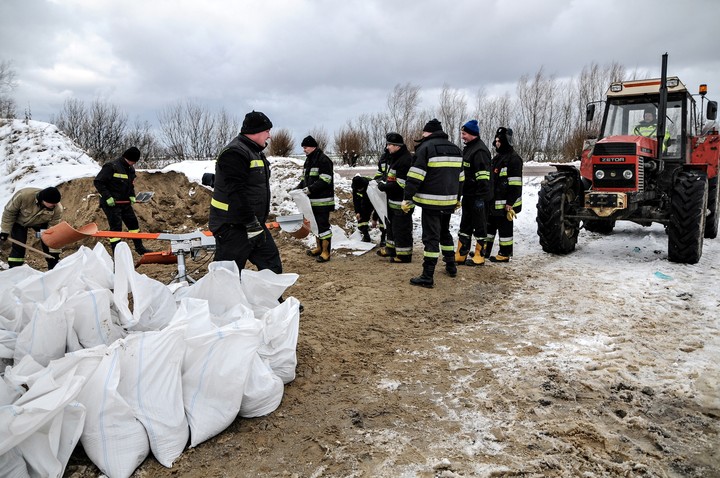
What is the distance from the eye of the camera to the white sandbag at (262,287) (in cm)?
353

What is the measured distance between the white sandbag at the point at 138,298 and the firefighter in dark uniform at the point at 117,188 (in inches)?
183

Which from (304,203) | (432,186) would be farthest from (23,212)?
(432,186)

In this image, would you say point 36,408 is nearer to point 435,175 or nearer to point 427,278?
point 427,278

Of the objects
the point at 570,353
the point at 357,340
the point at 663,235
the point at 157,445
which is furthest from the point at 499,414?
the point at 663,235

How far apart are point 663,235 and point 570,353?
19.8 feet

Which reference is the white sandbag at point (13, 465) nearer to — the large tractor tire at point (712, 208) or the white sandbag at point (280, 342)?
the white sandbag at point (280, 342)

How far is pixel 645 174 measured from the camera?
6.85 meters

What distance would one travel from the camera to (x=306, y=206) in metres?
6.99

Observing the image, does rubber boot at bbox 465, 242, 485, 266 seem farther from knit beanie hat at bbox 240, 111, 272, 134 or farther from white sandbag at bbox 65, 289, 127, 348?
white sandbag at bbox 65, 289, 127, 348

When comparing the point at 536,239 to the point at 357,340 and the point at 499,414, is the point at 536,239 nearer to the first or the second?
the point at 357,340

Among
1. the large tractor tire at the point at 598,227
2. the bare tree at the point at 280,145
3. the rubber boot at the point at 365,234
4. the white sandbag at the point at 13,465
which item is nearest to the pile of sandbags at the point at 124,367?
the white sandbag at the point at 13,465

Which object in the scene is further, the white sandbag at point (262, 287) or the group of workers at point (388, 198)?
the group of workers at point (388, 198)

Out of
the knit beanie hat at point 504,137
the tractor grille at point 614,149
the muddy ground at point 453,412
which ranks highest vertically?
the knit beanie hat at point 504,137

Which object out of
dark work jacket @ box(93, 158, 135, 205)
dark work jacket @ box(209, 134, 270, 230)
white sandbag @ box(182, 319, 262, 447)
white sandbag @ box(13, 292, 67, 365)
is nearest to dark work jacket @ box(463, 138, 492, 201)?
dark work jacket @ box(209, 134, 270, 230)
